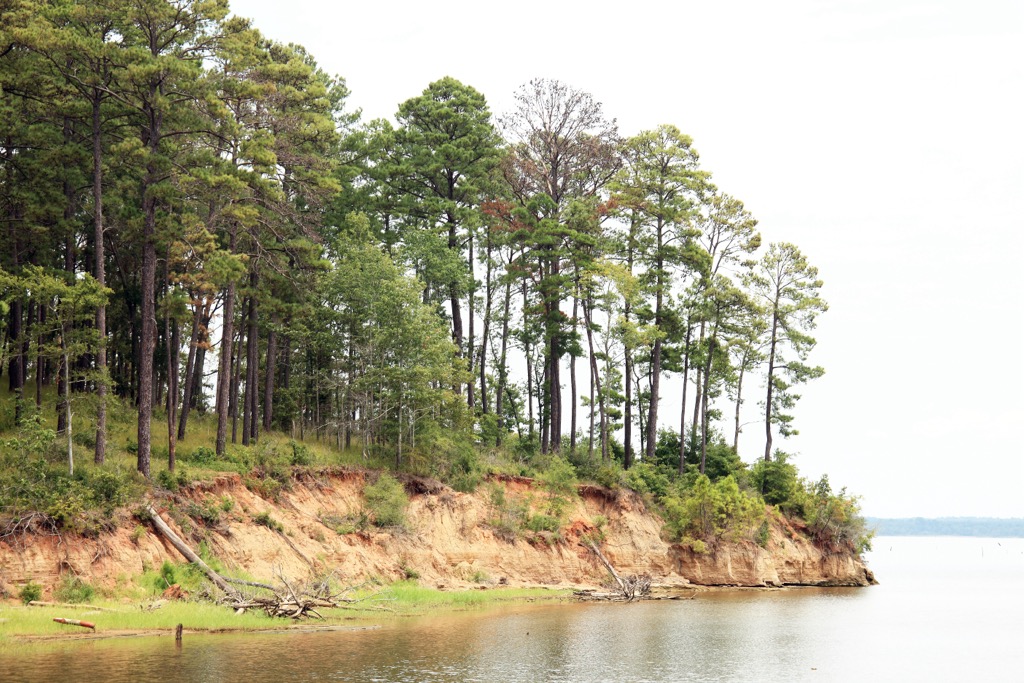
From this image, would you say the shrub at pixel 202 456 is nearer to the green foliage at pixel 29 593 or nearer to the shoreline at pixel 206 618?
the shoreline at pixel 206 618

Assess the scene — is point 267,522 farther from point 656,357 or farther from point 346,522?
point 656,357

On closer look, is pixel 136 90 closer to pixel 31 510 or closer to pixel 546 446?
pixel 31 510

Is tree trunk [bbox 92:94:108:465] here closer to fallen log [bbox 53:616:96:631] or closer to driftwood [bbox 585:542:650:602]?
fallen log [bbox 53:616:96:631]

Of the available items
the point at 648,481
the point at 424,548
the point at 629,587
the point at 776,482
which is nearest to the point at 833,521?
the point at 776,482

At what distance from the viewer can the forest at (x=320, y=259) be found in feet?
131

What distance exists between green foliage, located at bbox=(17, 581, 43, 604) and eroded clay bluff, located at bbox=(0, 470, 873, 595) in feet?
1.06

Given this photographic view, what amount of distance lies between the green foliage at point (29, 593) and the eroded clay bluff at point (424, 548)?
0.32m

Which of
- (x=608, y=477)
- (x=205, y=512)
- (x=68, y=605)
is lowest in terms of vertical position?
(x=68, y=605)

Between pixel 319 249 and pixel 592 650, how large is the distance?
86.5 ft

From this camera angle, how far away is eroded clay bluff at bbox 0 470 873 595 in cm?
3494

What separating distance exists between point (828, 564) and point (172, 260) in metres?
47.6

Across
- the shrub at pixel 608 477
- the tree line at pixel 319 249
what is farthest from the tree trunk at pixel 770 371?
the shrub at pixel 608 477

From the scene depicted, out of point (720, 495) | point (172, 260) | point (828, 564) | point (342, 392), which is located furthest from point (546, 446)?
point (172, 260)

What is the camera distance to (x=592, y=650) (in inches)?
1293
